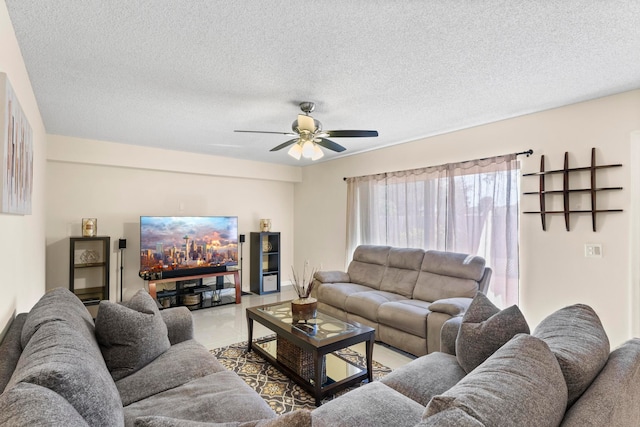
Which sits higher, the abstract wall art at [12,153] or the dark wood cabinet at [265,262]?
the abstract wall art at [12,153]

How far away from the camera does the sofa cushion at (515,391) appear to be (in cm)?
80

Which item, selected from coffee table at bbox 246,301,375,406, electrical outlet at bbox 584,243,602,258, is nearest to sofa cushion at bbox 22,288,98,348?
coffee table at bbox 246,301,375,406

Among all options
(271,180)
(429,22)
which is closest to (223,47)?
(429,22)

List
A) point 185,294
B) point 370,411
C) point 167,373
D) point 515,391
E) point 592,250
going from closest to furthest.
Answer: point 515,391
point 370,411
point 167,373
point 592,250
point 185,294

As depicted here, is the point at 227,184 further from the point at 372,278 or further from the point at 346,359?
the point at 346,359

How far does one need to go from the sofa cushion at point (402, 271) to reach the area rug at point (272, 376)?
1.05 m

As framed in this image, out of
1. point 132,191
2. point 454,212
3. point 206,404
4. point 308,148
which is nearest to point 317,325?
point 206,404

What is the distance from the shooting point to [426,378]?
1774mm

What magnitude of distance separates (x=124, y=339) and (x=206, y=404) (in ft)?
2.45

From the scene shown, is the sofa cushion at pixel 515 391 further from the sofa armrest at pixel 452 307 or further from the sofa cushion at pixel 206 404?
the sofa armrest at pixel 452 307

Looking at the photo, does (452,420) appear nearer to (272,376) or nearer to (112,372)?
(112,372)

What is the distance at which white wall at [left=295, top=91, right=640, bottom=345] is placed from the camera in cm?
265

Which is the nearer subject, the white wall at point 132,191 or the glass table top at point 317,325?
the glass table top at point 317,325

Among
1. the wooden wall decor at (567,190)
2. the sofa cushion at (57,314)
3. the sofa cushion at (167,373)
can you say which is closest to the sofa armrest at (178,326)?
the sofa cushion at (167,373)
